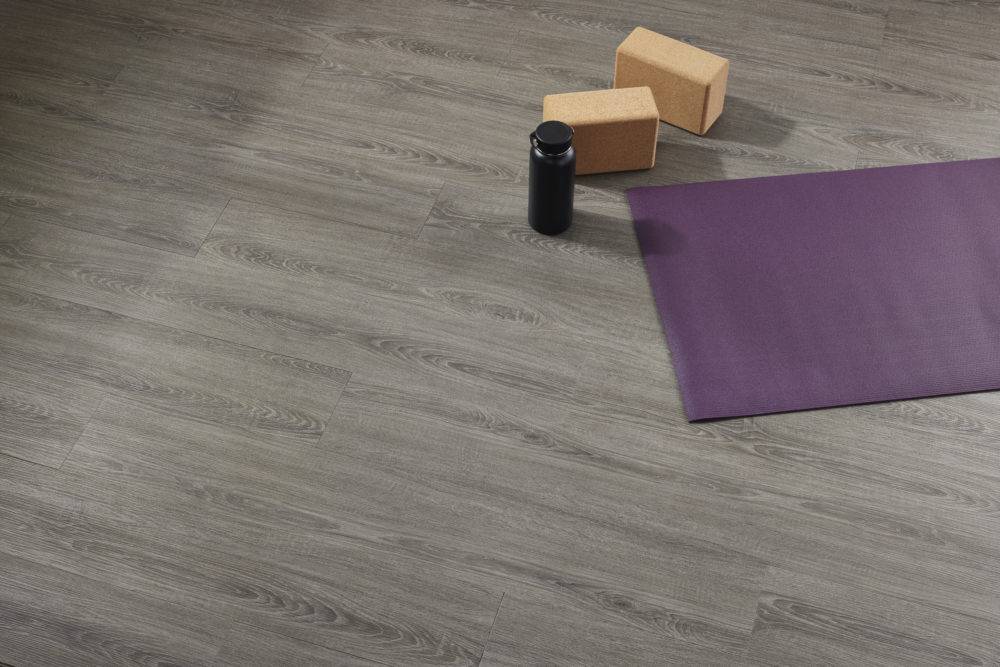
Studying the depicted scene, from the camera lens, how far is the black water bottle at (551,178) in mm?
1858

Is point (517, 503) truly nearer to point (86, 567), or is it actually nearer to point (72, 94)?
point (86, 567)

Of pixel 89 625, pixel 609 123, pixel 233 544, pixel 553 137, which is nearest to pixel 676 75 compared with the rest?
pixel 609 123

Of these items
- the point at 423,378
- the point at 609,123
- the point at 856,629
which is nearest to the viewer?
the point at 856,629

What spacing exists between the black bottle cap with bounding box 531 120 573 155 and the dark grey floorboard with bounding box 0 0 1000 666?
0.72ft

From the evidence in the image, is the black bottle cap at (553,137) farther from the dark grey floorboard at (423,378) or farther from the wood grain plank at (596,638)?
the wood grain plank at (596,638)

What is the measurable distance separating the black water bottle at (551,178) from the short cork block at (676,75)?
1.14 feet

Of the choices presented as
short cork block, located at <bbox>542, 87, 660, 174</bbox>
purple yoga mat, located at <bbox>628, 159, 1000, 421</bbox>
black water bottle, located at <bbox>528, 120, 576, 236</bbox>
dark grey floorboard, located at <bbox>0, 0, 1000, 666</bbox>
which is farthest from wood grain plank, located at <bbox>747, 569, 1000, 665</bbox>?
short cork block, located at <bbox>542, 87, 660, 174</bbox>

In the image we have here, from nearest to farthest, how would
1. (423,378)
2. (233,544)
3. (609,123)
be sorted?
(233,544) → (423,378) → (609,123)

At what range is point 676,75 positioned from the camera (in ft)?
6.93

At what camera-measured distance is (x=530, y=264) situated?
6.51 ft

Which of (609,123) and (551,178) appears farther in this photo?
(609,123)

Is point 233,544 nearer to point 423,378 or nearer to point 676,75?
point 423,378

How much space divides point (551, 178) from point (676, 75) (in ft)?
1.34

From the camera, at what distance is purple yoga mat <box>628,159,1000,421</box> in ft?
5.90
